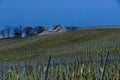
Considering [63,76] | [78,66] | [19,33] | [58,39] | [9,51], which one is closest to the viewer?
[63,76]

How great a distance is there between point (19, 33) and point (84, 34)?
159 ft

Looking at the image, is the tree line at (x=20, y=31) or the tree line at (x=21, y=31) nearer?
the tree line at (x=21, y=31)

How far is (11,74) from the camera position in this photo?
23.4 m

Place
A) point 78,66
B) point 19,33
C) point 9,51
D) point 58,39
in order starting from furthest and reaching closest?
point 19,33, point 58,39, point 9,51, point 78,66

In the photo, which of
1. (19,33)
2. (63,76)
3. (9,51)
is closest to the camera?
(63,76)

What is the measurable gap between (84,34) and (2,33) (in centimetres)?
5746

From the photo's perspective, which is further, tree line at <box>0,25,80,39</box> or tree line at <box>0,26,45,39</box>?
tree line at <box>0,26,45,39</box>

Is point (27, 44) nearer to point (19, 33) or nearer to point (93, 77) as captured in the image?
point (19, 33)

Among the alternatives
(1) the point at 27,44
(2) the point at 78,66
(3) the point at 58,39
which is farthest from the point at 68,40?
(2) the point at 78,66

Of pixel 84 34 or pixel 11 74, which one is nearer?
pixel 11 74

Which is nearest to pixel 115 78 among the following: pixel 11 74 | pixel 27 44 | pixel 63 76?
pixel 63 76

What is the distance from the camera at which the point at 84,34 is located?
3767 inches

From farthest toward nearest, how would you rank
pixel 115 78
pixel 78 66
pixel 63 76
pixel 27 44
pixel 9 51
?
pixel 27 44
pixel 9 51
pixel 78 66
pixel 63 76
pixel 115 78

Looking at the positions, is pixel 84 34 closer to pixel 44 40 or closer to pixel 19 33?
pixel 44 40
